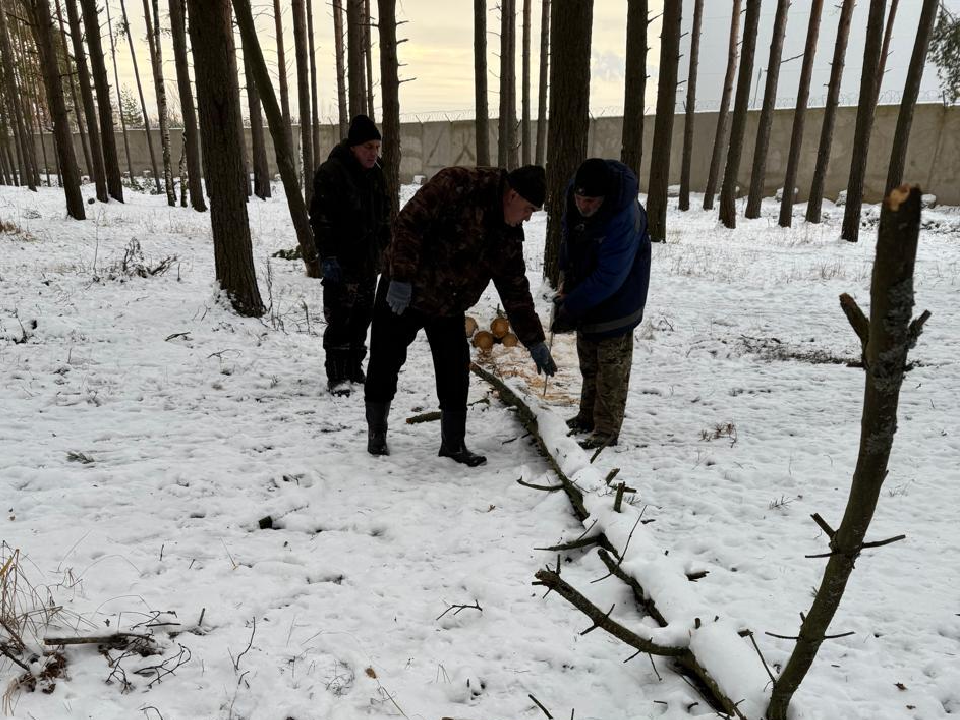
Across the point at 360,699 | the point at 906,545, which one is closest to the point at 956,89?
the point at 906,545

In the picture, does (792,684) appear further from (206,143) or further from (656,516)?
(206,143)

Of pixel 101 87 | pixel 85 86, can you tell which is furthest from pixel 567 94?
pixel 85 86

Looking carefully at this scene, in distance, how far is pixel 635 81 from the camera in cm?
1040

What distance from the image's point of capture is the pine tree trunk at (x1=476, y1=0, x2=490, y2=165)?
14.0 meters

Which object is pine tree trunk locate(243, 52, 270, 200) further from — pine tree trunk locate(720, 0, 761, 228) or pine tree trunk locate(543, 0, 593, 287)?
pine tree trunk locate(720, 0, 761, 228)

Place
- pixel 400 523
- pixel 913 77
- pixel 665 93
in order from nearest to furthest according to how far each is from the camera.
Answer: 1. pixel 400 523
2. pixel 665 93
3. pixel 913 77

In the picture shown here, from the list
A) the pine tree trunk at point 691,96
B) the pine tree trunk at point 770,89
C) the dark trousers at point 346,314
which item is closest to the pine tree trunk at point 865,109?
the pine tree trunk at point 770,89

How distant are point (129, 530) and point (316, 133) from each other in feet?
74.9

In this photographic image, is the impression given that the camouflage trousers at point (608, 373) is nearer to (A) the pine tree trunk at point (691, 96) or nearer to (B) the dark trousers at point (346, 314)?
(B) the dark trousers at point (346, 314)

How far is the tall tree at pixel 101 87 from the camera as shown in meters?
15.1

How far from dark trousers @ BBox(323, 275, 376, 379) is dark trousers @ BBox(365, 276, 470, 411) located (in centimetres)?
125

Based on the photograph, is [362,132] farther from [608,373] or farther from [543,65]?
[543,65]

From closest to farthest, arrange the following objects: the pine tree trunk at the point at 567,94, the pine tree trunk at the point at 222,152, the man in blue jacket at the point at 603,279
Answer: the man in blue jacket at the point at 603,279 < the pine tree trunk at the point at 222,152 < the pine tree trunk at the point at 567,94

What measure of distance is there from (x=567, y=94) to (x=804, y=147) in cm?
2435
